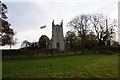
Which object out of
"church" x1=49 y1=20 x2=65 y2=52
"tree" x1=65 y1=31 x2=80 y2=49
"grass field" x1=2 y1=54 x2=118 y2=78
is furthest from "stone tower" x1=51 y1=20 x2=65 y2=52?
"grass field" x1=2 y1=54 x2=118 y2=78

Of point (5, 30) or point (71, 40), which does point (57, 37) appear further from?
point (5, 30)

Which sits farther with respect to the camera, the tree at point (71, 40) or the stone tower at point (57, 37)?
the tree at point (71, 40)

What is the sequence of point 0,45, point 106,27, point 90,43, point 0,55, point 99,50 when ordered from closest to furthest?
point 0,55, point 0,45, point 99,50, point 106,27, point 90,43

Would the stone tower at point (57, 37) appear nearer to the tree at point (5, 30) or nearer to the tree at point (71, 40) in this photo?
the tree at point (71, 40)

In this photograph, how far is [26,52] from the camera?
103 ft

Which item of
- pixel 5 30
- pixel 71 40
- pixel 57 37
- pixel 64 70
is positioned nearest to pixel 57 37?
pixel 57 37

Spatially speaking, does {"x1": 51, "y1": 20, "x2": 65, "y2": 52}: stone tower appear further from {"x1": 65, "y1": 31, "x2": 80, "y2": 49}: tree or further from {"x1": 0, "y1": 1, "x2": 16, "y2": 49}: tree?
{"x1": 0, "y1": 1, "x2": 16, "y2": 49}: tree

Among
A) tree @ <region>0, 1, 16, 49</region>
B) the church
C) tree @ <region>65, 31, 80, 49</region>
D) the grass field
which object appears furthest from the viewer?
tree @ <region>65, 31, 80, 49</region>

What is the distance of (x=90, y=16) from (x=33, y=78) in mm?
44222

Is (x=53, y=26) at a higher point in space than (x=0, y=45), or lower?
higher

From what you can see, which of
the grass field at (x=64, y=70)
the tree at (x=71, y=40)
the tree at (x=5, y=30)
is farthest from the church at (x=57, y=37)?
the grass field at (x=64, y=70)

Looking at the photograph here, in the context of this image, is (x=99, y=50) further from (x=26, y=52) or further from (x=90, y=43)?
(x=26, y=52)

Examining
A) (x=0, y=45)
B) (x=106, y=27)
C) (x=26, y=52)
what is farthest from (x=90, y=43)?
(x=0, y=45)

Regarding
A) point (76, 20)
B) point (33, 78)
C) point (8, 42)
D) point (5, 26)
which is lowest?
point (33, 78)
